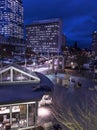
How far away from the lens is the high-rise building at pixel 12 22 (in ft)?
451

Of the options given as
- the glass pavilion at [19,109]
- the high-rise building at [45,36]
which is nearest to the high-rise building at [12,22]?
the high-rise building at [45,36]

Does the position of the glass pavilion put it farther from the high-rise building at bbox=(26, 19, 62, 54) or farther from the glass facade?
the glass facade

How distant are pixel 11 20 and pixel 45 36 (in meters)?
25.5

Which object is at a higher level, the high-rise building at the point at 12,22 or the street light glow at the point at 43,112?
the high-rise building at the point at 12,22

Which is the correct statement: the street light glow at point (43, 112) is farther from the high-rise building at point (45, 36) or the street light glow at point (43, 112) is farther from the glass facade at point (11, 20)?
the glass facade at point (11, 20)

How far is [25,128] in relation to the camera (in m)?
12.4

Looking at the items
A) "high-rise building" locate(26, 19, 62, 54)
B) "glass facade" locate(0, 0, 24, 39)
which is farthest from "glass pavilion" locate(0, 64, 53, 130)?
"glass facade" locate(0, 0, 24, 39)

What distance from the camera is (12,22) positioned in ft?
480

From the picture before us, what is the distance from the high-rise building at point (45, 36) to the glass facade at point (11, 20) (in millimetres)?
7298

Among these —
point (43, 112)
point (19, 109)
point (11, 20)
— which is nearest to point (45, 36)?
point (11, 20)

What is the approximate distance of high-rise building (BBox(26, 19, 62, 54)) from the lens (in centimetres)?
13700

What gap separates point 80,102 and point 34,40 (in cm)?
12640

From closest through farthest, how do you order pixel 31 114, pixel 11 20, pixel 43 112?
pixel 31 114, pixel 43 112, pixel 11 20

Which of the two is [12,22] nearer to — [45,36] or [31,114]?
[45,36]
